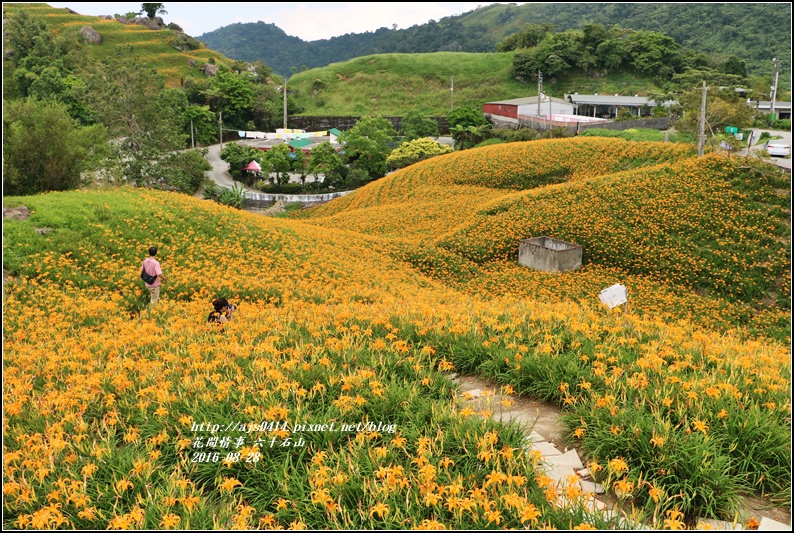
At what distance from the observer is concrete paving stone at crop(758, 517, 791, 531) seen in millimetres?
2891

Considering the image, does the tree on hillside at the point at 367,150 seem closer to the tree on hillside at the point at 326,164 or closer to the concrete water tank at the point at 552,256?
the tree on hillside at the point at 326,164

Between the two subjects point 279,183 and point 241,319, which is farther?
point 279,183

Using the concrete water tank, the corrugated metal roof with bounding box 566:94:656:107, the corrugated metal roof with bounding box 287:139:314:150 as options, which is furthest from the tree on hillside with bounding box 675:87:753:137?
the corrugated metal roof with bounding box 287:139:314:150

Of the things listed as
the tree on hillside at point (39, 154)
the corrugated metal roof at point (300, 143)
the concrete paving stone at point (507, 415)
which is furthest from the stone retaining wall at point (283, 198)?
the concrete paving stone at point (507, 415)

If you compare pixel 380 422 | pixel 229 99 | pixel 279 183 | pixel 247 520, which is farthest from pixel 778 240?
pixel 229 99

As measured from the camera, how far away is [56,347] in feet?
22.2

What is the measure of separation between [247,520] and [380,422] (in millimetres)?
1178

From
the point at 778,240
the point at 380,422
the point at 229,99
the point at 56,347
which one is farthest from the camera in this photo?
the point at 229,99

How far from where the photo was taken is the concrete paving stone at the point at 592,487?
3400mm

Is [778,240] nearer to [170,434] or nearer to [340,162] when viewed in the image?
[170,434]

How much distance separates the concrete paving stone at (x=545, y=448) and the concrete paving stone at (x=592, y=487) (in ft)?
1.14

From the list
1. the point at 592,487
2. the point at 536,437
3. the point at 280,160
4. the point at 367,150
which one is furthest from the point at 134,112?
the point at 592,487

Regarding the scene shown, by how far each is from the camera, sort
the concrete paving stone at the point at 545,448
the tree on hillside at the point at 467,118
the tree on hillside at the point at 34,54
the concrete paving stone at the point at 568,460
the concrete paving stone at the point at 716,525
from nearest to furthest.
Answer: the concrete paving stone at the point at 716,525 < the concrete paving stone at the point at 568,460 < the concrete paving stone at the point at 545,448 < the tree on hillside at the point at 467,118 < the tree on hillside at the point at 34,54

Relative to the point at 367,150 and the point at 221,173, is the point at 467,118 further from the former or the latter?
the point at 221,173
